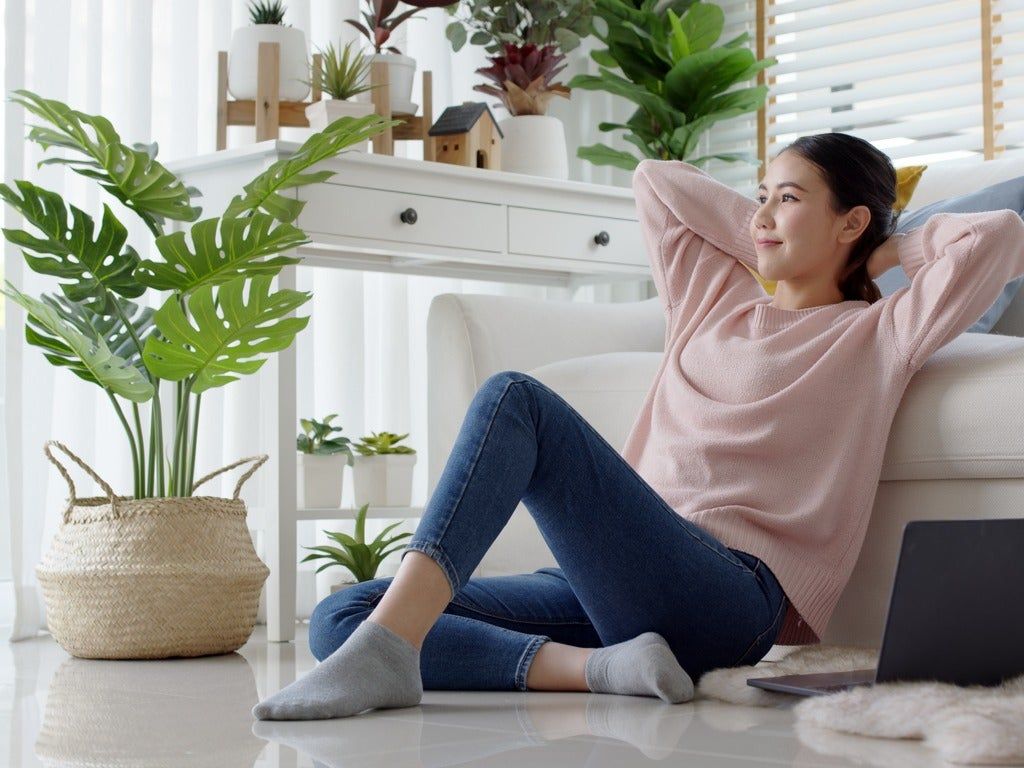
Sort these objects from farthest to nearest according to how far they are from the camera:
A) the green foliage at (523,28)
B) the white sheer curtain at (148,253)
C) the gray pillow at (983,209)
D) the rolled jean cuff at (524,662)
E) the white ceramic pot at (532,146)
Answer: the green foliage at (523,28) < the white ceramic pot at (532,146) < the white sheer curtain at (148,253) < the gray pillow at (983,209) < the rolled jean cuff at (524,662)

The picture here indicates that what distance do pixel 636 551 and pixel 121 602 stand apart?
3.22 ft

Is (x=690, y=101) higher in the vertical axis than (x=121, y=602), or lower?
higher

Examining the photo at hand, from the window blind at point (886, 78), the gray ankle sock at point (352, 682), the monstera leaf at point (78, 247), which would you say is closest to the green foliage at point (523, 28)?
the window blind at point (886, 78)

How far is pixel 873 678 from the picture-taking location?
1.53 meters

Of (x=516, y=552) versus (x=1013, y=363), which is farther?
(x=516, y=552)

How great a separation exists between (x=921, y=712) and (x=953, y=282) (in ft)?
2.06

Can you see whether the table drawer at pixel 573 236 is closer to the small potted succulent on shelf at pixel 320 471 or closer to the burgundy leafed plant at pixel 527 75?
the burgundy leafed plant at pixel 527 75

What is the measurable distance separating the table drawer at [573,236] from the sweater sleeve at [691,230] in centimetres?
75

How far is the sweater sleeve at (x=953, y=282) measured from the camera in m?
1.75

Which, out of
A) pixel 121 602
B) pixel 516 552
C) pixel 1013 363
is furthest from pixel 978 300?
pixel 121 602

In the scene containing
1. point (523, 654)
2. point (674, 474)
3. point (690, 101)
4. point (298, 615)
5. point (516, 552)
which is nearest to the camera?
point (523, 654)

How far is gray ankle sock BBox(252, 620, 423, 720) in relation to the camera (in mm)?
1438

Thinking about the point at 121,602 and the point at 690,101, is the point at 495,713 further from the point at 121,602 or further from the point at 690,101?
the point at 690,101

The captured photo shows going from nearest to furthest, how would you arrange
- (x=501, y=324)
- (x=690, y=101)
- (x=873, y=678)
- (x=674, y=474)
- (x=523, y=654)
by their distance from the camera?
(x=873, y=678), (x=523, y=654), (x=674, y=474), (x=501, y=324), (x=690, y=101)
